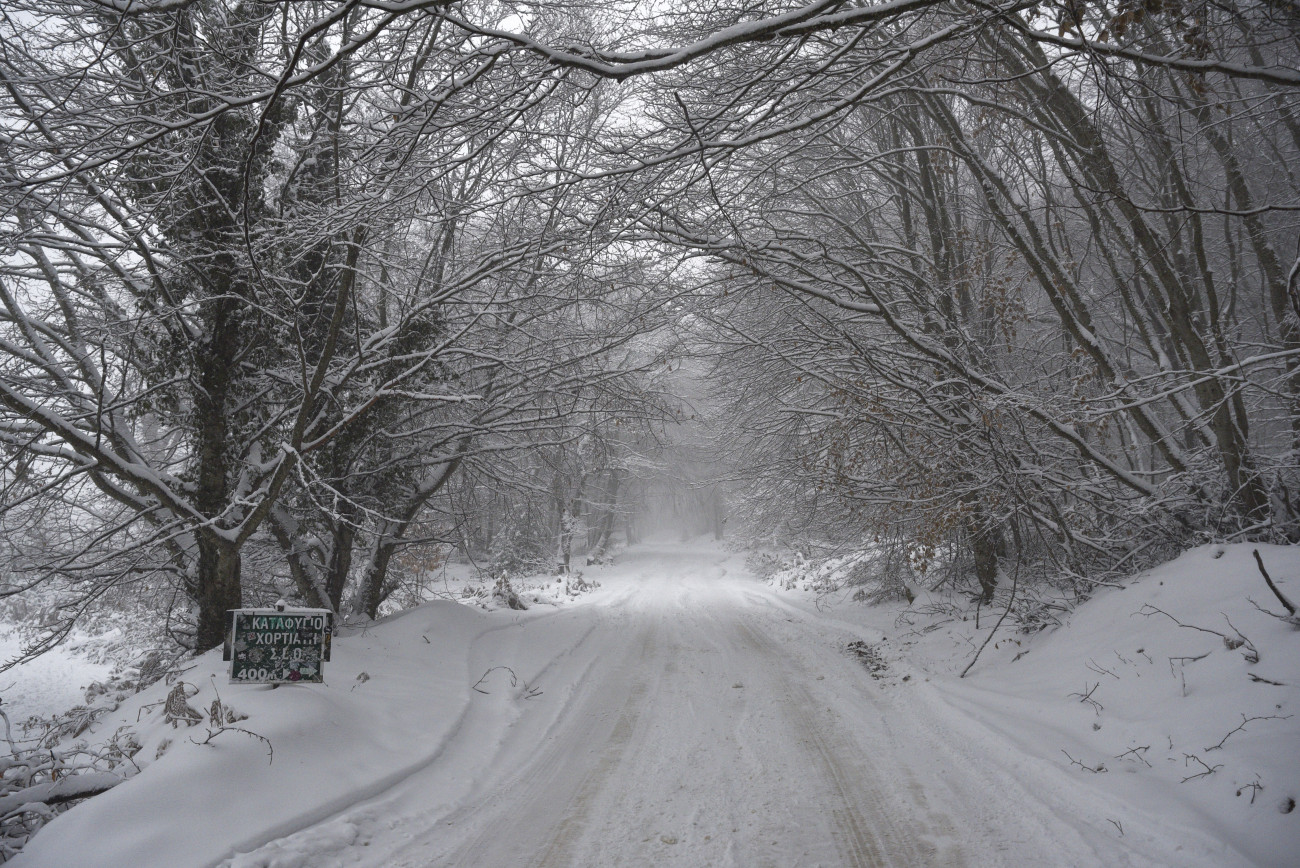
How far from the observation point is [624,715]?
589 centimetres

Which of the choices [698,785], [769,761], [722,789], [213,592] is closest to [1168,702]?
[769,761]

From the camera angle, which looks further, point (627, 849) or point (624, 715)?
point (624, 715)

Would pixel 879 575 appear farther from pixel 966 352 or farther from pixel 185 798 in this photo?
pixel 185 798

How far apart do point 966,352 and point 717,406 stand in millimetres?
7169

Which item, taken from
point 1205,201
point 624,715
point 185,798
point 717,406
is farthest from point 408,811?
point 1205,201

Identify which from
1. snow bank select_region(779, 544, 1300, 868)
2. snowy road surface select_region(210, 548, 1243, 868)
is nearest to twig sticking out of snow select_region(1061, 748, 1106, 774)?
snow bank select_region(779, 544, 1300, 868)

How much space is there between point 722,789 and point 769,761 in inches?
23.7

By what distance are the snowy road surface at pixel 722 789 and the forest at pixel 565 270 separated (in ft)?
8.28

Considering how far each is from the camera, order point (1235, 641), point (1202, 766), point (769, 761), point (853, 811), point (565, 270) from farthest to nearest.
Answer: point (565, 270) → point (769, 761) → point (1235, 641) → point (853, 811) → point (1202, 766)

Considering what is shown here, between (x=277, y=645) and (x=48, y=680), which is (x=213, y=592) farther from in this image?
(x=48, y=680)

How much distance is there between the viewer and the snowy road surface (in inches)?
131

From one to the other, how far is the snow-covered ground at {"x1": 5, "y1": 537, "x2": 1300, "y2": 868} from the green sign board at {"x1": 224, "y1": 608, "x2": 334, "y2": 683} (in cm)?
16

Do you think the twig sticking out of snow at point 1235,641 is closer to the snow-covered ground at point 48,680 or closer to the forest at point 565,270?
the forest at point 565,270

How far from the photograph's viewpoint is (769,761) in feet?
15.0
